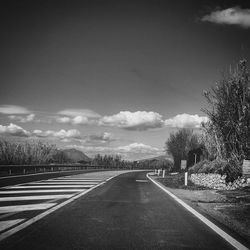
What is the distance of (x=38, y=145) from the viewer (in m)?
44.1

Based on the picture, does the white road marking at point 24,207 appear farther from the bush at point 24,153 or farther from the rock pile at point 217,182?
the bush at point 24,153

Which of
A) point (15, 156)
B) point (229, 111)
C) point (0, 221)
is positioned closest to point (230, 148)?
point (229, 111)

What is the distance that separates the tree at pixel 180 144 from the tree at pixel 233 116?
38958 millimetres

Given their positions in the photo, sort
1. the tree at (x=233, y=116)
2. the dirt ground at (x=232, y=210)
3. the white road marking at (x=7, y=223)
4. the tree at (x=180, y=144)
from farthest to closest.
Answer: the tree at (x=180, y=144), the tree at (x=233, y=116), the dirt ground at (x=232, y=210), the white road marking at (x=7, y=223)

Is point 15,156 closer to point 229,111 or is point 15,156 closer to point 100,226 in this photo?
point 229,111

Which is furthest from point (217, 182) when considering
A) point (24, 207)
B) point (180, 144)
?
point (180, 144)

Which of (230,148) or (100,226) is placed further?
(230,148)

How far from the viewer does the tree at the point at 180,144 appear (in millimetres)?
53938

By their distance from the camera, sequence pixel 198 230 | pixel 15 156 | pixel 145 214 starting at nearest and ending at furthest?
pixel 198 230 < pixel 145 214 < pixel 15 156

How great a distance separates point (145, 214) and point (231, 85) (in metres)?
8.72

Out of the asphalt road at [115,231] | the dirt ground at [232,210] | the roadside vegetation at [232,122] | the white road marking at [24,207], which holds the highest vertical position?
the roadside vegetation at [232,122]

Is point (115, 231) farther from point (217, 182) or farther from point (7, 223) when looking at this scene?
point (217, 182)

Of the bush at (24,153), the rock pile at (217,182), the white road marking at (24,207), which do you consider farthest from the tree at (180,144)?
the white road marking at (24,207)

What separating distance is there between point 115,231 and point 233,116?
988cm
